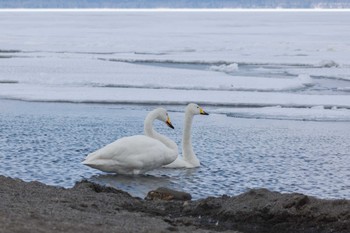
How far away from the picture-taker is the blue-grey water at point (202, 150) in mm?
8945

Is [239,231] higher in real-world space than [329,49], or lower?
lower

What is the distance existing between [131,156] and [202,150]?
1940 mm

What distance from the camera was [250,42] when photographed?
41.9 m

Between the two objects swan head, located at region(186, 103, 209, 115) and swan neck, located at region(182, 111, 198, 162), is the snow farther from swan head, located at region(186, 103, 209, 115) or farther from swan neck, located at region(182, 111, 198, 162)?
swan neck, located at region(182, 111, 198, 162)

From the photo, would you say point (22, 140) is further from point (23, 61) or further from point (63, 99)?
point (23, 61)

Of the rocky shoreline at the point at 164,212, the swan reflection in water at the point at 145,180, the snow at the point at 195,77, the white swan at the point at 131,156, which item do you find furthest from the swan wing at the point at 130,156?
the snow at the point at 195,77

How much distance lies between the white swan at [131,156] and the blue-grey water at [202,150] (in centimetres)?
14

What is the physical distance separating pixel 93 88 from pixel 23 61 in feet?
27.8

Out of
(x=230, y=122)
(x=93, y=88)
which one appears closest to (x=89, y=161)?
(x=230, y=122)

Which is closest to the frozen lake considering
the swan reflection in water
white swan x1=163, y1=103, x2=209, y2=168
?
the swan reflection in water

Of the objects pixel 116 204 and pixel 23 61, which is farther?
pixel 23 61

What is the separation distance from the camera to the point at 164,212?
6707mm

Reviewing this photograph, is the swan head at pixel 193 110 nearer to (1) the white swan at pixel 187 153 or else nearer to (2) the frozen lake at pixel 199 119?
(1) the white swan at pixel 187 153

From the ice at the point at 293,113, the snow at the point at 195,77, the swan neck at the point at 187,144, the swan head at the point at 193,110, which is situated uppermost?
the snow at the point at 195,77
